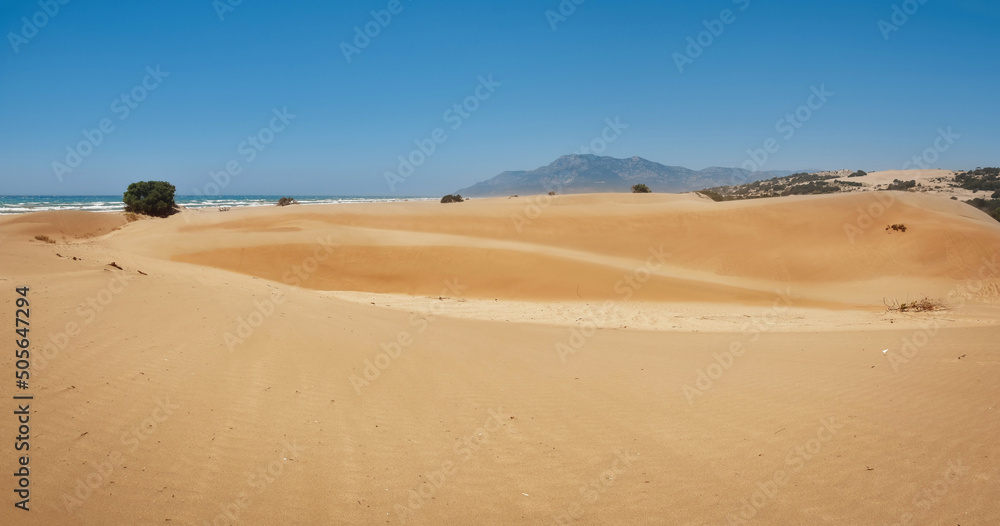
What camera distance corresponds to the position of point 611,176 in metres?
147

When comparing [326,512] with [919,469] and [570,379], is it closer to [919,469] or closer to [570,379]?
[570,379]

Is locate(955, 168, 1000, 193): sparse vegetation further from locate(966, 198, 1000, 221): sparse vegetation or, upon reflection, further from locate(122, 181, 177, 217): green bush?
locate(122, 181, 177, 217): green bush

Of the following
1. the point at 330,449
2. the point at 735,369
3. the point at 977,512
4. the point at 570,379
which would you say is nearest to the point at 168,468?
the point at 330,449

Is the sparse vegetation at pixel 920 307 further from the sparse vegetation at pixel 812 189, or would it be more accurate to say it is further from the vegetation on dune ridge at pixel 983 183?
the sparse vegetation at pixel 812 189

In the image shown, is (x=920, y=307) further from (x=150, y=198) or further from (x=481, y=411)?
(x=150, y=198)

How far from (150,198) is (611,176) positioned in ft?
402

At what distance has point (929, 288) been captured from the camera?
18.2 m

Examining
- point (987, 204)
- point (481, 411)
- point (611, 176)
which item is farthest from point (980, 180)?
point (611, 176)

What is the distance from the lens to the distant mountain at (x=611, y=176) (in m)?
143

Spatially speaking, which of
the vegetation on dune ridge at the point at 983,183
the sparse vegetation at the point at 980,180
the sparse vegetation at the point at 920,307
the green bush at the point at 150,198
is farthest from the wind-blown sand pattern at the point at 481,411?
the sparse vegetation at the point at 980,180

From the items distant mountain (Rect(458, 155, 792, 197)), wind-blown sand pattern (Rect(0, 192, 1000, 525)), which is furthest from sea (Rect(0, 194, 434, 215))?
distant mountain (Rect(458, 155, 792, 197))

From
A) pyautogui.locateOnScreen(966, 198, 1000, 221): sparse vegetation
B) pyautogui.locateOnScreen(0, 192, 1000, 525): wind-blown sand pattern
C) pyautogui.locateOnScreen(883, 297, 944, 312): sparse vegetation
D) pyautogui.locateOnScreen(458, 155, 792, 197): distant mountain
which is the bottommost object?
pyautogui.locateOnScreen(0, 192, 1000, 525): wind-blown sand pattern

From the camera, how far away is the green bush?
133ft

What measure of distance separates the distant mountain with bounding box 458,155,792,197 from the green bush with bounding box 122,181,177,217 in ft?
327
